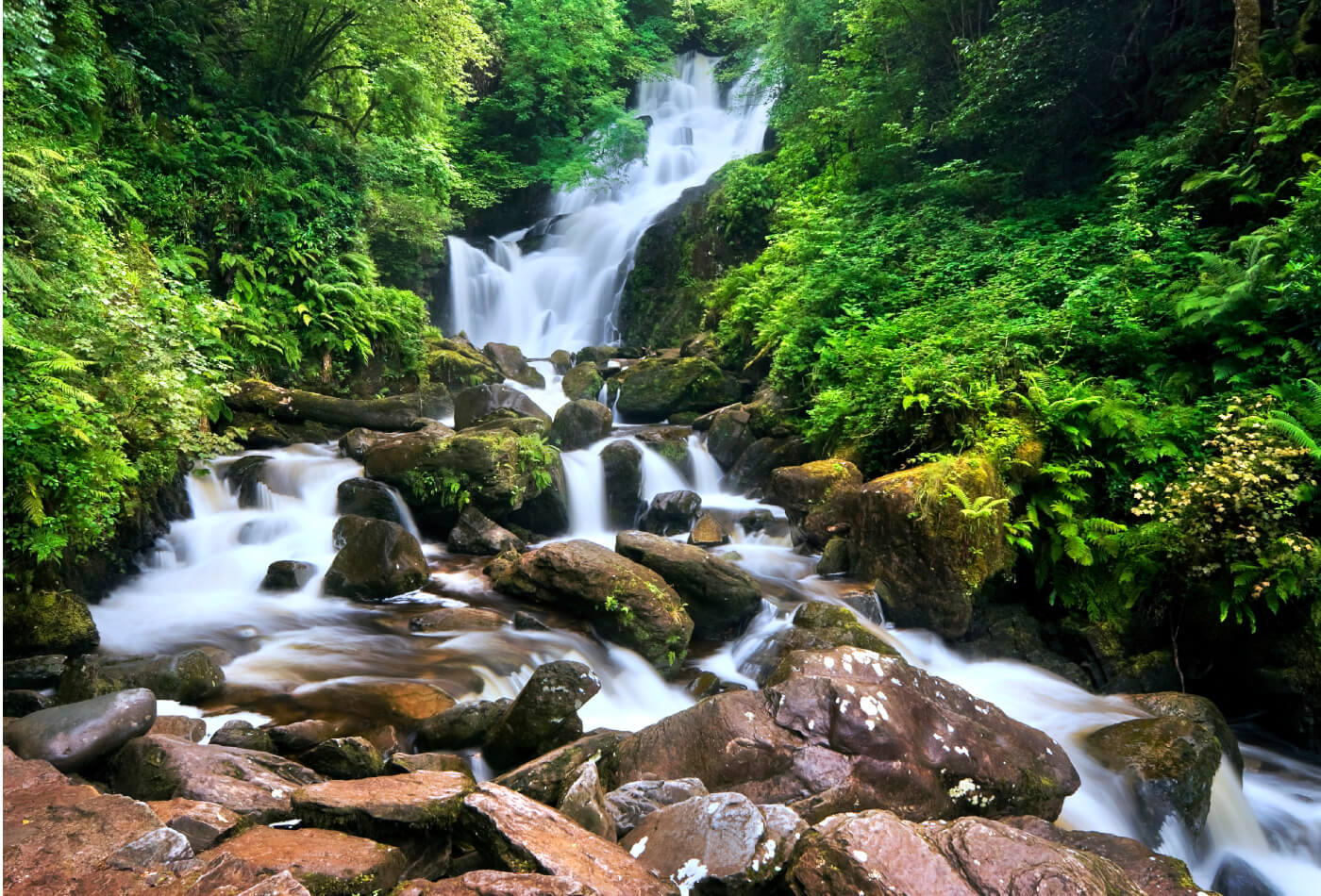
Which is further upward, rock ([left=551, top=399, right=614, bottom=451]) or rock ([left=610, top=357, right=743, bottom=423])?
rock ([left=610, top=357, right=743, bottom=423])

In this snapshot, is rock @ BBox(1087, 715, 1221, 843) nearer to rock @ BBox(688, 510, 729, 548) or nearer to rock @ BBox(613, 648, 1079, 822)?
rock @ BBox(613, 648, 1079, 822)

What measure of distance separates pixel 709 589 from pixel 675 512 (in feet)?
9.89

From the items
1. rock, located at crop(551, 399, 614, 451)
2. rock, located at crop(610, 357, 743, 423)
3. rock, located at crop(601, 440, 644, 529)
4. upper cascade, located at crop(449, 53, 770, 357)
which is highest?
upper cascade, located at crop(449, 53, 770, 357)

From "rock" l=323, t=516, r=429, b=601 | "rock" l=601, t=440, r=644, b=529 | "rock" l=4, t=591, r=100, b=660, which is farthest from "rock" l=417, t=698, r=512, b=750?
"rock" l=601, t=440, r=644, b=529

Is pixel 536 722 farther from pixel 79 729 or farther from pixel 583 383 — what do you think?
pixel 583 383

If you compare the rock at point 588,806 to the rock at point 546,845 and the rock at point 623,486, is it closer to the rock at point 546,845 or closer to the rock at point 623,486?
the rock at point 546,845

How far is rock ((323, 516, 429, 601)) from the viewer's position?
8.17m

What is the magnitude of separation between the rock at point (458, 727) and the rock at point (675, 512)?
5245 millimetres

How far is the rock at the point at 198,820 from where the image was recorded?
11.6ft

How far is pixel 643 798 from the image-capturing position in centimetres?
416

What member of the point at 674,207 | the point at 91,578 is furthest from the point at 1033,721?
the point at 674,207

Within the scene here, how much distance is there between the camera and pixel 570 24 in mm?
22953

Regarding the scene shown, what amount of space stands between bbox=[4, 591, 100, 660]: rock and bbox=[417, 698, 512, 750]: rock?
11.1 ft

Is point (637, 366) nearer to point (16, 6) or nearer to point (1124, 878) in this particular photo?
point (16, 6)
